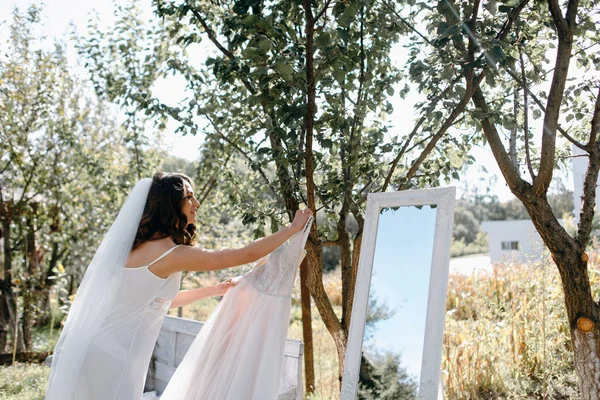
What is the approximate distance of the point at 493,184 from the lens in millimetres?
36656

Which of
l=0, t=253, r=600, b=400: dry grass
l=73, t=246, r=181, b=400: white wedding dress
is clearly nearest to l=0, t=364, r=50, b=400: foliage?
l=0, t=253, r=600, b=400: dry grass

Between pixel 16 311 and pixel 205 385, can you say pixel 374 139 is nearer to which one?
pixel 205 385

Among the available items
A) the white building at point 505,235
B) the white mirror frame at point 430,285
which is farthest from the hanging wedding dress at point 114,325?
the white building at point 505,235

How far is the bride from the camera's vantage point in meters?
2.33

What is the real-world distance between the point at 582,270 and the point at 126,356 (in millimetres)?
2269

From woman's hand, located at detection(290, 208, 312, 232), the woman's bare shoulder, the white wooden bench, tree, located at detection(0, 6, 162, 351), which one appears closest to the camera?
woman's hand, located at detection(290, 208, 312, 232)

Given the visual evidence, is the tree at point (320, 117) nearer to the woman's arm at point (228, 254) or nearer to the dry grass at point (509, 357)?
the woman's arm at point (228, 254)

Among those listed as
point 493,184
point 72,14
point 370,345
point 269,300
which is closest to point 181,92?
point 269,300

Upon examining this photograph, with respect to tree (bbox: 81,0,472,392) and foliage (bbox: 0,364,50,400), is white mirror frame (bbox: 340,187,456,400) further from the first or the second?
foliage (bbox: 0,364,50,400)

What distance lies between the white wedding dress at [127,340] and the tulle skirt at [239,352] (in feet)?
0.68

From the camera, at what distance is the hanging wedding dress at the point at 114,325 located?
92.4 inches

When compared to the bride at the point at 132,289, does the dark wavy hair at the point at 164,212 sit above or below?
above

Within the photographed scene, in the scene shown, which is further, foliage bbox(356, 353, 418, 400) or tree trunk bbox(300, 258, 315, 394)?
tree trunk bbox(300, 258, 315, 394)

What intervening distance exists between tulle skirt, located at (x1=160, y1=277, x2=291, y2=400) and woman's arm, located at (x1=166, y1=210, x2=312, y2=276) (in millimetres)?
250
